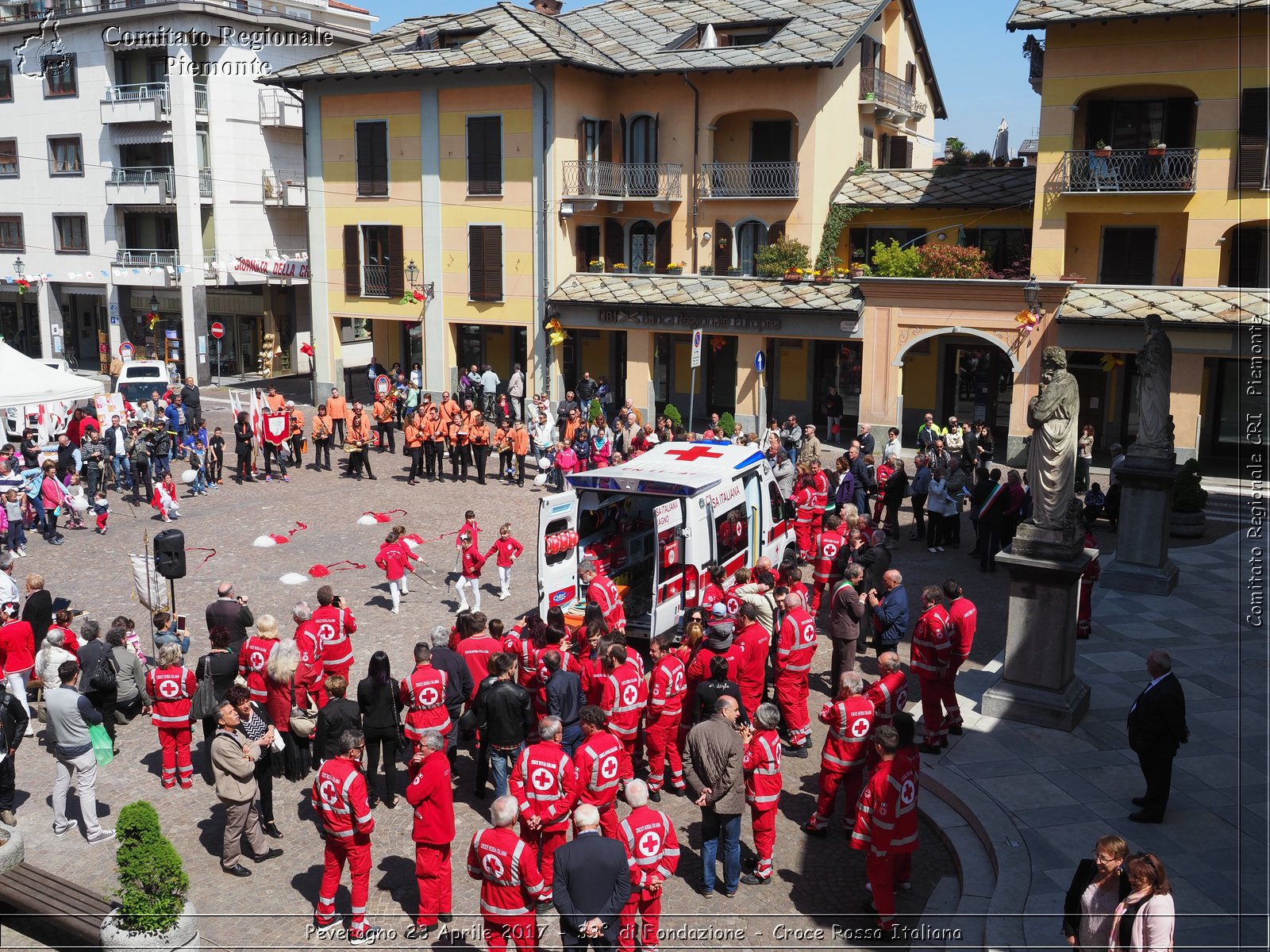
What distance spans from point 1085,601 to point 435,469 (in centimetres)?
1634

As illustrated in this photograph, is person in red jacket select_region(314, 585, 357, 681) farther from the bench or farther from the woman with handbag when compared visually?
the bench

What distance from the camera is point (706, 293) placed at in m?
30.8

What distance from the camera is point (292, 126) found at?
144 feet

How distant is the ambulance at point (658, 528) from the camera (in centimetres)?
1391

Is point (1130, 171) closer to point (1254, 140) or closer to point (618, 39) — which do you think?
point (1254, 140)

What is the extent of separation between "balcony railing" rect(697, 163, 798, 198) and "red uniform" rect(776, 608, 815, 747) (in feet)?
72.9

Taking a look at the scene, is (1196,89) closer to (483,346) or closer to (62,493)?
(483,346)

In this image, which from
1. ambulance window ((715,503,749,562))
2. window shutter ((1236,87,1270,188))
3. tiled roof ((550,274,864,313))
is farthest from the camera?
tiled roof ((550,274,864,313))

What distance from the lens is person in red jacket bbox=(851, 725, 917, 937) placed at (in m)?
8.81

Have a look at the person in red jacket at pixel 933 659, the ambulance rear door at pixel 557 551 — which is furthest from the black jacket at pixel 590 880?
the ambulance rear door at pixel 557 551

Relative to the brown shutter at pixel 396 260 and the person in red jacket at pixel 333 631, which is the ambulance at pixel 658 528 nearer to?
the person in red jacket at pixel 333 631

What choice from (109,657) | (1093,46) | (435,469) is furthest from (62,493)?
(1093,46)

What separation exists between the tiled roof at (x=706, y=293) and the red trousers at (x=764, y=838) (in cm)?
2084

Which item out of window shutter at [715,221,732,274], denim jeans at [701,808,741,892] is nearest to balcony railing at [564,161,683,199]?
window shutter at [715,221,732,274]
